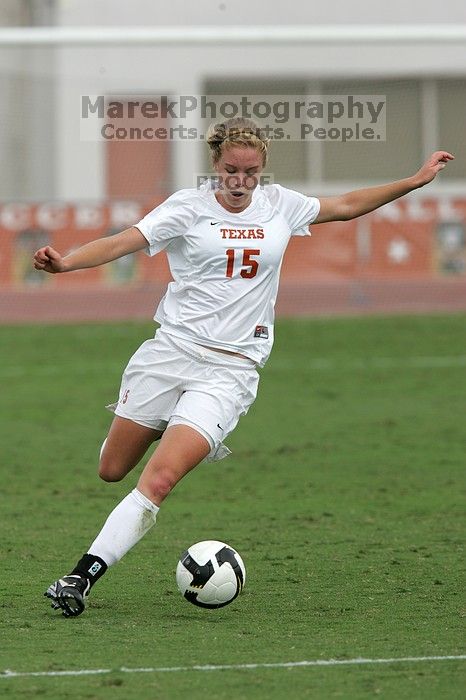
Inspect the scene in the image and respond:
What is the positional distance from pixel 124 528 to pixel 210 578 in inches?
17.1

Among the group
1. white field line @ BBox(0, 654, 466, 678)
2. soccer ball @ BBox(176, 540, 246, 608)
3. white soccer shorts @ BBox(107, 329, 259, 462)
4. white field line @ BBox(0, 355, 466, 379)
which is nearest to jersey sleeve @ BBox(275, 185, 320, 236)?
white soccer shorts @ BBox(107, 329, 259, 462)

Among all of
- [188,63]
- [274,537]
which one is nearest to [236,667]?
[274,537]

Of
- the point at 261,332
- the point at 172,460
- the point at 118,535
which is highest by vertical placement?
the point at 261,332

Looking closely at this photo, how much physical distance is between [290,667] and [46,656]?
93 centimetres

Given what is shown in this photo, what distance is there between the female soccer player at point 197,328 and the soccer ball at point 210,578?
0.87 feet

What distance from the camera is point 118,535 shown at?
605 centimetres

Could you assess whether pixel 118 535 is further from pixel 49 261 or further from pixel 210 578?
pixel 49 261

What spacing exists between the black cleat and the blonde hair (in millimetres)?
1936

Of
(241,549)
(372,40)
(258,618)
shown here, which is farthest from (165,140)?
(258,618)

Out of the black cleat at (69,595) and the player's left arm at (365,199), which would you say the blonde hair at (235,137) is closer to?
the player's left arm at (365,199)

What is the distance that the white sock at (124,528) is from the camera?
605 centimetres

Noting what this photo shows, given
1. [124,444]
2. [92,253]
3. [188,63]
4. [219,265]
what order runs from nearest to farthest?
[92,253] → [219,265] → [124,444] → [188,63]

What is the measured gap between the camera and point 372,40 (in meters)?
17.6

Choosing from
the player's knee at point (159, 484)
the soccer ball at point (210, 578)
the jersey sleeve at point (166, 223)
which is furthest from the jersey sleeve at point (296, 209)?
the soccer ball at point (210, 578)
